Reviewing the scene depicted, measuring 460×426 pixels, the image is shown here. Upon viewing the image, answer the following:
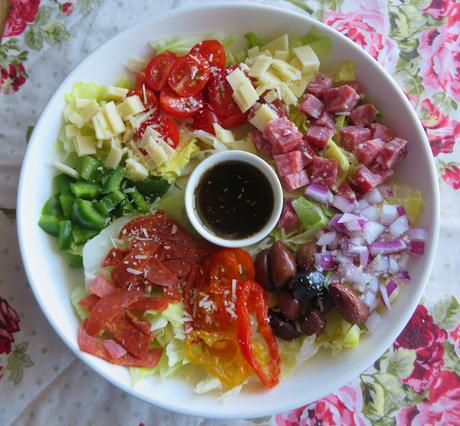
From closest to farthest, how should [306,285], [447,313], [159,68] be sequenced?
[306,285], [159,68], [447,313]

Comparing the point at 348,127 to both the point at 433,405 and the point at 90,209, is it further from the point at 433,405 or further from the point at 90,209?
the point at 433,405

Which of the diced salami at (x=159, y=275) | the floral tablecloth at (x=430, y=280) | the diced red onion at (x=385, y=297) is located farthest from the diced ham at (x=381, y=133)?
the diced salami at (x=159, y=275)

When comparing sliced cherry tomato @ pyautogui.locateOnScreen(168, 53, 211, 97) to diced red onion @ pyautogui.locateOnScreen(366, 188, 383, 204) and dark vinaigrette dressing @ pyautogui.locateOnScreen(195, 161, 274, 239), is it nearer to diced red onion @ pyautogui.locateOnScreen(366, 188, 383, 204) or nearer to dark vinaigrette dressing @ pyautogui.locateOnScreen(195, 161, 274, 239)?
dark vinaigrette dressing @ pyautogui.locateOnScreen(195, 161, 274, 239)

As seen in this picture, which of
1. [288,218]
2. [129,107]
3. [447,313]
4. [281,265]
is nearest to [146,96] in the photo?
[129,107]

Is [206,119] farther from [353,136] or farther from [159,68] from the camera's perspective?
[353,136]

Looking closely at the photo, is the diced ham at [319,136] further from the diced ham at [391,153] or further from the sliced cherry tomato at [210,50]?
the sliced cherry tomato at [210,50]

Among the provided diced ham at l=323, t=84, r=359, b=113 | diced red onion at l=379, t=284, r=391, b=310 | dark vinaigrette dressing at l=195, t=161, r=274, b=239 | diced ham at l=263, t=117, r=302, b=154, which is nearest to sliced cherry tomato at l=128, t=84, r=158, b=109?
dark vinaigrette dressing at l=195, t=161, r=274, b=239

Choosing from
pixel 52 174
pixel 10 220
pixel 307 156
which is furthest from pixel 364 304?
pixel 10 220
